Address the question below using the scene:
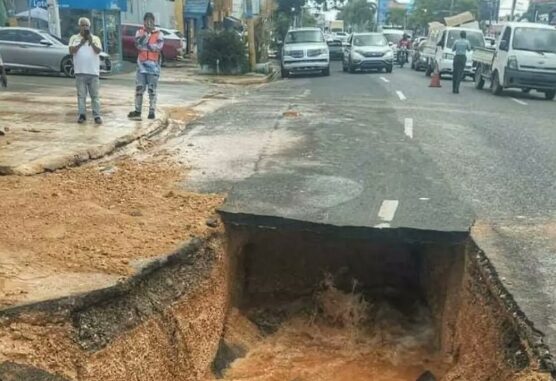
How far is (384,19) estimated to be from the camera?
101 meters

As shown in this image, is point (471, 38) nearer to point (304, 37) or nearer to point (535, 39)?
point (304, 37)

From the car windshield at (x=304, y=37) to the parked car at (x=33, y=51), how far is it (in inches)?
412

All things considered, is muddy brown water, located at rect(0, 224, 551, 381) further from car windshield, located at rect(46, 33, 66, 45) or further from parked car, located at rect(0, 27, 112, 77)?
car windshield, located at rect(46, 33, 66, 45)

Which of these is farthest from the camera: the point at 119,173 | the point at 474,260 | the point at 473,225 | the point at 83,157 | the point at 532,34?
the point at 532,34

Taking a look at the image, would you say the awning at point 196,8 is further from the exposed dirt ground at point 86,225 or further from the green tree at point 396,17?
the green tree at point 396,17

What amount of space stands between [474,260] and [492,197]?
1.92 m

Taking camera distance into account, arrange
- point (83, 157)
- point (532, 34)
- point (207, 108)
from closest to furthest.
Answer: point (83, 157), point (207, 108), point (532, 34)

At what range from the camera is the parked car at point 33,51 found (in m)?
19.9

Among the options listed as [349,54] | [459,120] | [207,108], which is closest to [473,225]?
[459,120]

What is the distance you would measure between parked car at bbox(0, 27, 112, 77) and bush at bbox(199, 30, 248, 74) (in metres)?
6.84

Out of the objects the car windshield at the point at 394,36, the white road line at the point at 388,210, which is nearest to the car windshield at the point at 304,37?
the car windshield at the point at 394,36

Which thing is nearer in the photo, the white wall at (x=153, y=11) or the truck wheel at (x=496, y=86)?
the truck wheel at (x=496, y=86)

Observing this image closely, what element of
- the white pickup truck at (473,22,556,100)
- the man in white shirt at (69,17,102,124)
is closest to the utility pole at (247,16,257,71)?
the white pickup truck at (473,22,556,100)

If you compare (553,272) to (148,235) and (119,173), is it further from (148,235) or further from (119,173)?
(119,173)
